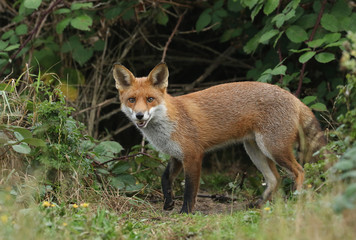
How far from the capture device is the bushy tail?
4473 mm

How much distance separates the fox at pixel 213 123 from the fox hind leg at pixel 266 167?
0.03 feet

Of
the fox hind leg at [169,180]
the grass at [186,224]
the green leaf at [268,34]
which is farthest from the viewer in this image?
the green leaf at [268,34]

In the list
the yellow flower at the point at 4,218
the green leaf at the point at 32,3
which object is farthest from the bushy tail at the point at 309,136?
the green leaf at the point at 32,3

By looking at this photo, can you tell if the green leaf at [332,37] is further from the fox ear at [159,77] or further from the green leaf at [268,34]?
the fox ear at [159,77]

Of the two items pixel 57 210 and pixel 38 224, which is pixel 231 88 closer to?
pixel 57 210

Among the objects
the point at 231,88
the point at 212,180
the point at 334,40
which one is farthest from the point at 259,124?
the point at 212,180

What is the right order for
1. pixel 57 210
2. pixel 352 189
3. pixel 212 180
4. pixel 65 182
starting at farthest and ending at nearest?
pixel 212 180 < pixel 65 182 < pixel 57 210 < pixel 352 189

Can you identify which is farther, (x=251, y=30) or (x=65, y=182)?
(x=251, y=30)

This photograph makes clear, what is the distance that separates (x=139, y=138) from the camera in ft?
25.7

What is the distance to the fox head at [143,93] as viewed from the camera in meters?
4.25

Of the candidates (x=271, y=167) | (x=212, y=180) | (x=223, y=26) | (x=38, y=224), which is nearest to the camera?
(x=38, y=224)

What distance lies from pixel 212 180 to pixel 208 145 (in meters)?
1.39

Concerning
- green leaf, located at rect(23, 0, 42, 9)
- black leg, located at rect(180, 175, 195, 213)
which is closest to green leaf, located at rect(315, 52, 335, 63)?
black leg, located at rect(180, 175, 195, 213)

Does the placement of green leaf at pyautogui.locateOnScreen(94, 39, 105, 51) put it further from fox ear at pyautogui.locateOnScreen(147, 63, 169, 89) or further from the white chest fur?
the white chest fur
